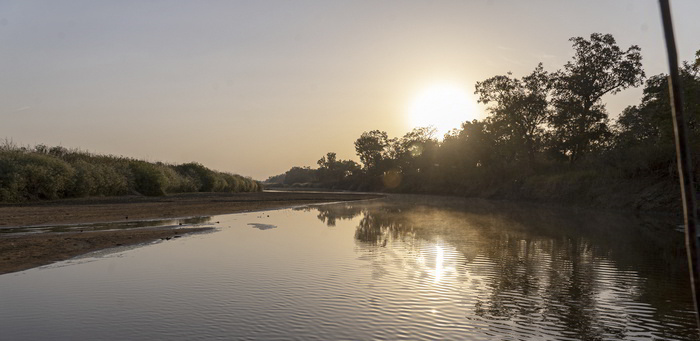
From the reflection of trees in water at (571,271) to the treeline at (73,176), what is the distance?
26884mm

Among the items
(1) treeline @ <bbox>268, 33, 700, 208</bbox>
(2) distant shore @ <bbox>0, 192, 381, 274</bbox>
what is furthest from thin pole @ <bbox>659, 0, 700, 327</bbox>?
(1) treeline @ <bbox>268, 33, 700, 208</bbox>

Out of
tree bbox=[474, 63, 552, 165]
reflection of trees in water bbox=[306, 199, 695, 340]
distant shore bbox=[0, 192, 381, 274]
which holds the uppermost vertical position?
tree bbox=[474, 63, 552, 165]

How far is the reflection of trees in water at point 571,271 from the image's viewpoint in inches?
402

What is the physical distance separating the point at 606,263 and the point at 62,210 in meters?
32.7

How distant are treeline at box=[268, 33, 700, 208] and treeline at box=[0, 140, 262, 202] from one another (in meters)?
47.2

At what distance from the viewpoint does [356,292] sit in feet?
39.5

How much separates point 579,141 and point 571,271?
175ft

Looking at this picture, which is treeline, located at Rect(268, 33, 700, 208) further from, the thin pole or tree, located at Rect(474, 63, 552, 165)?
the thin pole

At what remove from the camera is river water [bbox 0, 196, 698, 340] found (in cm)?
918

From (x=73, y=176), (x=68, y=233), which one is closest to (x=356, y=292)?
(x=68, y=233)

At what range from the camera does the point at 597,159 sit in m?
55.8

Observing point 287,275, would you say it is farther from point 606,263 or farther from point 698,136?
point 698,136

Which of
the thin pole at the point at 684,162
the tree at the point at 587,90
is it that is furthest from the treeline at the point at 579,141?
the thin pole at the point at 684,162

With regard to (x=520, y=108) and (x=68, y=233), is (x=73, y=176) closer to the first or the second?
(x=68, y=233)
